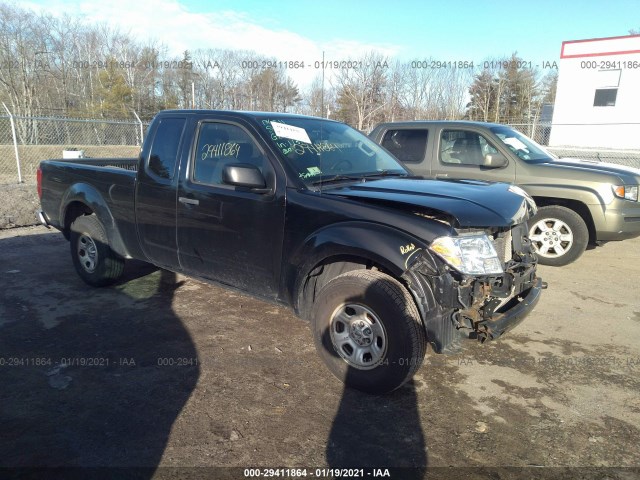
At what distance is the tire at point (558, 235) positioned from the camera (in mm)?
6148

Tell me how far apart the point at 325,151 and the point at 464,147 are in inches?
145

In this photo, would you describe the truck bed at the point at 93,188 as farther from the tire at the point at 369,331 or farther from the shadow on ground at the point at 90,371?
the tire at the point at 369,331

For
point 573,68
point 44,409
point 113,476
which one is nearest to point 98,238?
point 44,409

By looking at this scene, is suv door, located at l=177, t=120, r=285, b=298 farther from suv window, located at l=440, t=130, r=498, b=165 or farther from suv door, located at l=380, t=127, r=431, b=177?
suv window, located at l=440, t=130, r=498, b=165

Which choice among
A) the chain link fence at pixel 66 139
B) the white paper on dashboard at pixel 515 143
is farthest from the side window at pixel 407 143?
the chain link fence at pixel 66 139

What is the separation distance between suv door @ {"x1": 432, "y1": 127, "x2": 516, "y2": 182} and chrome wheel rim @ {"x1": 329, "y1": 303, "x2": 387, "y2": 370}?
3.98 meters

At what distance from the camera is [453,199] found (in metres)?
3.10

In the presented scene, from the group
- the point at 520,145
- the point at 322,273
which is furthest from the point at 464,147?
the point at 322,273

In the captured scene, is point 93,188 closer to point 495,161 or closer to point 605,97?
point 495,161

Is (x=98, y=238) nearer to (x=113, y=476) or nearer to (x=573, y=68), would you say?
(x=113, y=476)

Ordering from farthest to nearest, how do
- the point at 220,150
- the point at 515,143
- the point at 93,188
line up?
the point at 515,143, the point at 93,188, the point at 220,150

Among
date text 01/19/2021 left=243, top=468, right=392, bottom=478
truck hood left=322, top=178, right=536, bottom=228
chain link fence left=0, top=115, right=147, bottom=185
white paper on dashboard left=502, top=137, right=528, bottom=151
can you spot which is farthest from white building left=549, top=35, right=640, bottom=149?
date text 01/19/2021 left=243, top=468, right=392, bottom=478

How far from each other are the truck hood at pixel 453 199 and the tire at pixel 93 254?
115 inches

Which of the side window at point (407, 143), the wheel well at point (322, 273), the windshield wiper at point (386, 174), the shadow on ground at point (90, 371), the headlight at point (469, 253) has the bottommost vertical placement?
the shadow on ground at point (90, 371)
